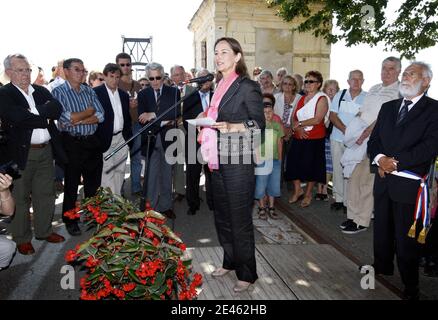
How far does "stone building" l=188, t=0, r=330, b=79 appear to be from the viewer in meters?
17.1

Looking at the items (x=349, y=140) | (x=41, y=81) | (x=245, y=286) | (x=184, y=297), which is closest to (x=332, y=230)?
(x=349, y=140)

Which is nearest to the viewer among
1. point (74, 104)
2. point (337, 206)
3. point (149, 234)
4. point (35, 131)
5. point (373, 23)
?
point (149, 234)

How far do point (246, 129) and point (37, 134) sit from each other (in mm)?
3033

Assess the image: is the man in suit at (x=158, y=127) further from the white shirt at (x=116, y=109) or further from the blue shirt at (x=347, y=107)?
the blue shirt at (x=347, y=107)

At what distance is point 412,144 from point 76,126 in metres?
4.23

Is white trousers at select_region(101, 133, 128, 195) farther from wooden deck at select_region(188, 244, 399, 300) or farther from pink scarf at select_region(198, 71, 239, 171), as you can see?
pink scarf at select_region(198, 71, 239, 171)

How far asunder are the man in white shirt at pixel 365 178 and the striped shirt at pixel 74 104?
380 centimetres

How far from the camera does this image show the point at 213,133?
3783mm

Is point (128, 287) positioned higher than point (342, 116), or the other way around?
point (342, 116)

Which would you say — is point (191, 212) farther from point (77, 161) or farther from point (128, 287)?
point (128, 287)

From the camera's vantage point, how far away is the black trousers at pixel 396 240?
397 centimetres

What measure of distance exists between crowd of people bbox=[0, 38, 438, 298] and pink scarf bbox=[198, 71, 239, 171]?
1 cm

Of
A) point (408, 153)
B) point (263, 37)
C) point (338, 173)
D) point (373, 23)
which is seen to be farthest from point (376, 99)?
point (263, 37)

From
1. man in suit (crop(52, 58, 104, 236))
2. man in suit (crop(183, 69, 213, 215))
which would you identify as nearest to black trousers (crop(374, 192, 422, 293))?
man in suit (crop(183, 69, 213, 215))
